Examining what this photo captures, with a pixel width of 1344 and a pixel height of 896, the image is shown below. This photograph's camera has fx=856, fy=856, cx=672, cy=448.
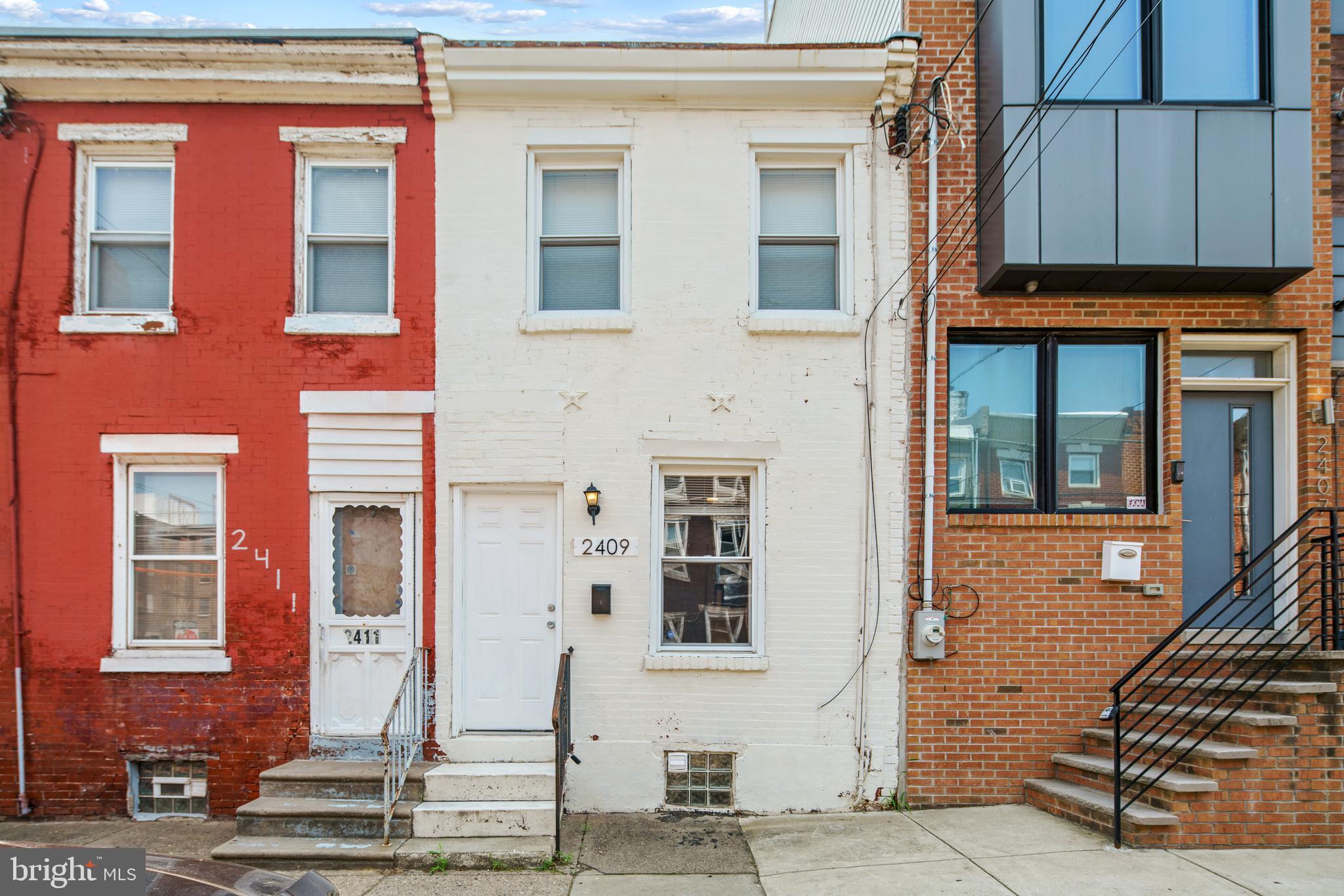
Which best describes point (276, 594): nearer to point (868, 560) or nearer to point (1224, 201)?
point (868, 560)

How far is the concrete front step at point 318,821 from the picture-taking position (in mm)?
6070

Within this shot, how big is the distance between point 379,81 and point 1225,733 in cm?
803

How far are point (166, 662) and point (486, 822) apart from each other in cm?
297

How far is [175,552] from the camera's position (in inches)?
278

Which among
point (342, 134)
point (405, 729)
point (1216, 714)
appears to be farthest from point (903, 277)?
point (405, 729)

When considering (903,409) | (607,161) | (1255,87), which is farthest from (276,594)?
(1255,87)

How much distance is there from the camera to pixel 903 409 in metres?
6.88

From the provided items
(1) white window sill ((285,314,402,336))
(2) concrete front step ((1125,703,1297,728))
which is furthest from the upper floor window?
(1) white window sill ((285,314,402,336))

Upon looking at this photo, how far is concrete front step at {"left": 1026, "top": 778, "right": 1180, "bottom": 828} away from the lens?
570 centimetres

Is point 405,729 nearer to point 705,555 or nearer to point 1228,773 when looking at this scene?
point 705,555

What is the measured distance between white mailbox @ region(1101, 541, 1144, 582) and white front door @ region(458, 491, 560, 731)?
4.36 meters

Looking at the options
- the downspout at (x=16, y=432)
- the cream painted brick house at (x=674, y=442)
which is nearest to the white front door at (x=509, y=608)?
the cream painted brick house at (x=674, y=442)

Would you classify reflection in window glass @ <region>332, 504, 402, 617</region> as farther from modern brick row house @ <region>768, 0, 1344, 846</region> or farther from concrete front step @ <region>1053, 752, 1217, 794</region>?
concrete front step @ <region>1053, 752, 1217, 794</region>

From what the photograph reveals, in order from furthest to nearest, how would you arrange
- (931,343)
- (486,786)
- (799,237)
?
(799,237) → (931,343) → (486,786)
